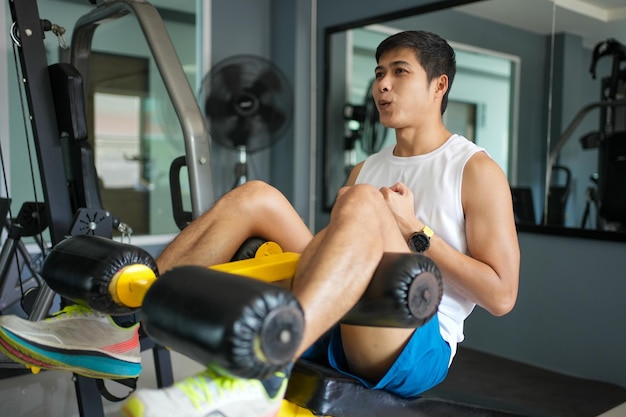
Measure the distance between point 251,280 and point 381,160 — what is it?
3.15ft

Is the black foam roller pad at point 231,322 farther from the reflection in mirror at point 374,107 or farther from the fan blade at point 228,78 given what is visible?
the fan blade at point 228,78

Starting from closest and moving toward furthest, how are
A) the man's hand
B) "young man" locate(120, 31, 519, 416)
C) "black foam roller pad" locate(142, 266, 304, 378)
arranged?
1. "black foam roller pad" locate(142, 266, 304, 378)
2. "young man" locate(120, 31, 519, 416)
3. the man's hand

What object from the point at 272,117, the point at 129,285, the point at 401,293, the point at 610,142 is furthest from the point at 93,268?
the point at 272,117

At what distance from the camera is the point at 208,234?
1.53m

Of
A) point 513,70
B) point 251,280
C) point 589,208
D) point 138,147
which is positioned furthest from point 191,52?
point 251,280

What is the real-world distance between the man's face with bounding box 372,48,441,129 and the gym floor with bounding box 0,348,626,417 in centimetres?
103

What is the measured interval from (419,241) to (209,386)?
0.62 metres

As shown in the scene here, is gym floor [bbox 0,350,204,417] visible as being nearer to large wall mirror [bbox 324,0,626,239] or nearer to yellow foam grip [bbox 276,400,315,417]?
yellow foam grip [bbox 276,400,315,417]

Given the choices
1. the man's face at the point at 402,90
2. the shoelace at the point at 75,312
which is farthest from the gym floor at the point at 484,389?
the man's face at the point at 402,90

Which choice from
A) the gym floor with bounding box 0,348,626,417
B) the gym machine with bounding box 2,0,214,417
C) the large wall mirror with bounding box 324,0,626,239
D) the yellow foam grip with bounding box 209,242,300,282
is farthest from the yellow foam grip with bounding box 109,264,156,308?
the large wall mirror with bounding box 324,0,626,239

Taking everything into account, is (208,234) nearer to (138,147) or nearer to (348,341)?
(348,341)

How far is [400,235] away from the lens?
1282mm

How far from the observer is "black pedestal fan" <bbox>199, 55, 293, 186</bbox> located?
3.66 metres

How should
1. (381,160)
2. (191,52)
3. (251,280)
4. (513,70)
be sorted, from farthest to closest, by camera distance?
(191,52), (513,70), (381,160), (251,280)
